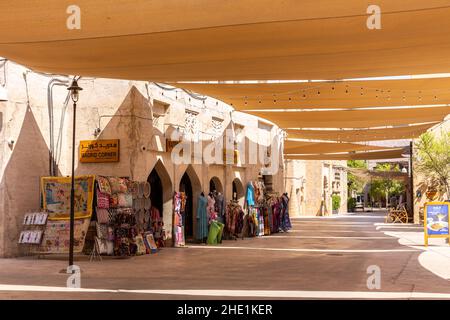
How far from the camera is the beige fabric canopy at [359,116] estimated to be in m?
16.5

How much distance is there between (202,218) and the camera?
1708 cm

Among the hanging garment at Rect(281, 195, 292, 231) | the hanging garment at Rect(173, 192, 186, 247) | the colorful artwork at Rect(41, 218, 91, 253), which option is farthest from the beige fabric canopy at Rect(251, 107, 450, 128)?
the colorful artwork at Rect(41, 218, 91, 253)

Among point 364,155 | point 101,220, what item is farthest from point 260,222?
point 364,155

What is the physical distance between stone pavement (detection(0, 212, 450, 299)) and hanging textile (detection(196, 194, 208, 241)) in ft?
4.25

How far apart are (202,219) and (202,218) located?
3 centimetres

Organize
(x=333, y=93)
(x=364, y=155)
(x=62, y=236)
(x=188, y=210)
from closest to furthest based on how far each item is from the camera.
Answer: (x=62, y=236) < (x=333, y=93) < (x=188, y=210) < (x=364, y=155)

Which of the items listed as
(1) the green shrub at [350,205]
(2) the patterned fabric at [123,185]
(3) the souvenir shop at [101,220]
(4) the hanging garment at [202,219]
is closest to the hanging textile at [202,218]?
(4) the hanging garment at [202,219]

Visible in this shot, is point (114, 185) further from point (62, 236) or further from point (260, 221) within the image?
point (260, 221)

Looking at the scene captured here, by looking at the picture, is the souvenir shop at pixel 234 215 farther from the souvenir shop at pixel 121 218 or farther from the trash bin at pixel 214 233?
the souvenir shop at pixel 121 218

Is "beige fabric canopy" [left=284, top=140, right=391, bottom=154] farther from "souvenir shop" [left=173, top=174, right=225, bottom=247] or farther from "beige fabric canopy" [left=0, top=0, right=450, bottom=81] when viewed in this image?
"beige fabric canopy" [left=0, top=0, right=450, bottom=81]

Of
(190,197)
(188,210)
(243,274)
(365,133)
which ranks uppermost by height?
(365,133)

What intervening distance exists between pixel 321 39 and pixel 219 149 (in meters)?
10.7

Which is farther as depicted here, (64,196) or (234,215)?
(234,215)

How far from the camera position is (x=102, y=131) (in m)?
14.1
